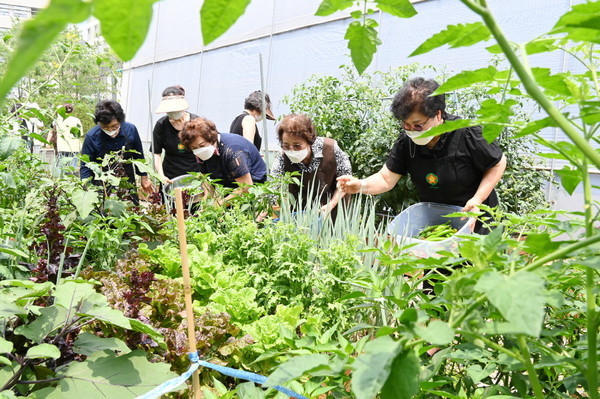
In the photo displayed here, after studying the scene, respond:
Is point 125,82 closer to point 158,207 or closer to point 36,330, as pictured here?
point 158,207

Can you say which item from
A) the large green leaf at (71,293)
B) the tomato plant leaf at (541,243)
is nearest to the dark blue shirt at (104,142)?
the large green leaf at (71,293)

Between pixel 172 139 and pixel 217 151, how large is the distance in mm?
715

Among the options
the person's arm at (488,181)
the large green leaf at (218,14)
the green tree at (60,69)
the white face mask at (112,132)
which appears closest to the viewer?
the large green leaf at (218,14)

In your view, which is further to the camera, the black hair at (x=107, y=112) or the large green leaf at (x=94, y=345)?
the black hair at (x=107, y=112)

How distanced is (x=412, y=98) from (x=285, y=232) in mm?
954

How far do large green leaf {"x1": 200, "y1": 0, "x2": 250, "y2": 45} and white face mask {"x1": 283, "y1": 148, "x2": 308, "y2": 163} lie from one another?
105 inches

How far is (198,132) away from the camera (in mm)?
3189

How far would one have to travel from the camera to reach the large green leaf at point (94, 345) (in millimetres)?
1109

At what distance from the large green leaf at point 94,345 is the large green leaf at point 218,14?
0.96 metres

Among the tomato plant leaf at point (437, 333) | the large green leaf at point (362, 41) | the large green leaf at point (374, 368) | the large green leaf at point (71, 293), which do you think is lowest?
the large green leaf at point (71, 293)

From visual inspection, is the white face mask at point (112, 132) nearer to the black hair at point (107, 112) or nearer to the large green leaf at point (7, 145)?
the black hair at point (107, 112)

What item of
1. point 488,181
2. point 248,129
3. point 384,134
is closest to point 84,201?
point 488,181

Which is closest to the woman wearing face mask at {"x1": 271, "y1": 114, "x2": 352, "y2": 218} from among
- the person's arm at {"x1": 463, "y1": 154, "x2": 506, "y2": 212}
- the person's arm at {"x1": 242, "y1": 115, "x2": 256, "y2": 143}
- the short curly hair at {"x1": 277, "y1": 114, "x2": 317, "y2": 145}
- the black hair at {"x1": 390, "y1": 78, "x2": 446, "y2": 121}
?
the short curly hair at {"x1": 277, "y1": 114, "x2": 317, "y2": 145}

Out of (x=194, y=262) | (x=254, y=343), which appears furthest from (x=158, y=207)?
(x=254, y=343)
